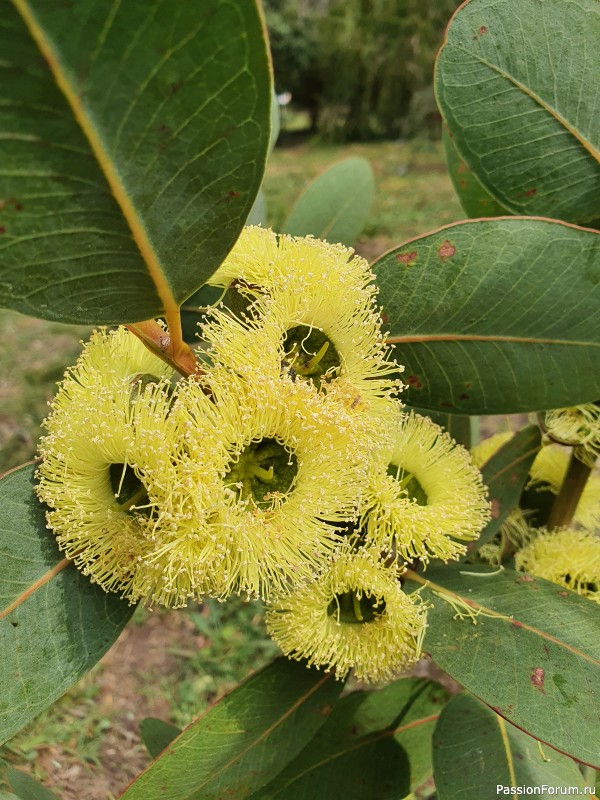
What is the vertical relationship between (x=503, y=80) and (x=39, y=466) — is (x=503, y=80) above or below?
above

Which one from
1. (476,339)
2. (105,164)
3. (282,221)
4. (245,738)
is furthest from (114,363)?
(282,221)

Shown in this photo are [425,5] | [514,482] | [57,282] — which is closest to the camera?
[57,282]

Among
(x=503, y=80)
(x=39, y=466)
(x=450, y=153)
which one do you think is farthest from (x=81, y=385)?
(x=450, y=153)

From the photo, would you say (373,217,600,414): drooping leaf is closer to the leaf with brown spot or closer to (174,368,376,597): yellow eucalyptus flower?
the leaf with brown spot

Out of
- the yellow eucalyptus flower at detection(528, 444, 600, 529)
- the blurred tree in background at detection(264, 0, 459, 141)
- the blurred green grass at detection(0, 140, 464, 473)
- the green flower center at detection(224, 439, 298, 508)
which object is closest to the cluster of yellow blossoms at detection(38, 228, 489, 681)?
the green flower center at detection(224, 439, 298, 508)

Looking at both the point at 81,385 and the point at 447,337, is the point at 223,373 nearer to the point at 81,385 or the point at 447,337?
the point at 81,385
